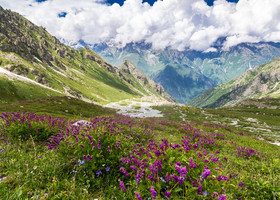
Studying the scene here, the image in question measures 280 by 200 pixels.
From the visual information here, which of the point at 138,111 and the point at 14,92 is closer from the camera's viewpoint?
the point at 14,92

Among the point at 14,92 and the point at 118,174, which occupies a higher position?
the point at 118,174

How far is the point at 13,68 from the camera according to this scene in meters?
124

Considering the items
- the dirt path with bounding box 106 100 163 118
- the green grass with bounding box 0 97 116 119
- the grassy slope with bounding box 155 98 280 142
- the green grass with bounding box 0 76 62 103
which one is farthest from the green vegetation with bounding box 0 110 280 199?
the green grass with bounding box 0 76 62 103

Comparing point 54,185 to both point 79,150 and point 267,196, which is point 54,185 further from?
point 267,196

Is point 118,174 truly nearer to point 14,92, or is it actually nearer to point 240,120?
point 240,120

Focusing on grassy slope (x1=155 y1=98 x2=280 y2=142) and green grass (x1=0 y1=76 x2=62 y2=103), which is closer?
grassy slope (x1=155 y1=98 x2=280 y2=142)

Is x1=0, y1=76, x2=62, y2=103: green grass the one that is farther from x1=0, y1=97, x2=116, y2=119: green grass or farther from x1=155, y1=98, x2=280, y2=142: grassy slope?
x1=155, y1=98, x2=280, y2=142: grassy slope

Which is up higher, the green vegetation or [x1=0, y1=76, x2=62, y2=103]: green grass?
the green vegetation

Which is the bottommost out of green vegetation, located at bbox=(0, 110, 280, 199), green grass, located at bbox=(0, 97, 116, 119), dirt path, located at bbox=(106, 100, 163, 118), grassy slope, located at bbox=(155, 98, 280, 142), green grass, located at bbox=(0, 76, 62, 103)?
green grass, located at bbox=(0, 76, 62, 103)

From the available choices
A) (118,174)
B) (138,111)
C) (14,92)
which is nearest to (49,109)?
(118,174)

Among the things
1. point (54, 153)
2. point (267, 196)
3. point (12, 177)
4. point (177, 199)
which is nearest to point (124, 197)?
point (177, 199)

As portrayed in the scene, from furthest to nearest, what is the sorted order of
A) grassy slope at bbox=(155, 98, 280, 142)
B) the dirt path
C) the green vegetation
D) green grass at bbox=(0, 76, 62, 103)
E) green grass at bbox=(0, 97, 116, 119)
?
1. green grass at bbox=(0, 76, 62, 103)
2. the dirt path
3. grassy slope at bbox=(155, 98, 280, 142)
4. green grass at bbox=(0, 97, 116, 119)
5. the green vegetation

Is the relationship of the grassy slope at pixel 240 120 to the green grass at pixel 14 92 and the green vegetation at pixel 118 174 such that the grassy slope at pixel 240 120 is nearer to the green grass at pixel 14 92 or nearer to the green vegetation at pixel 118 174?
the green vegetation at pixel 118 174

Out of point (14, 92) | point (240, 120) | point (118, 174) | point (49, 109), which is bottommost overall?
point (14, 92)
